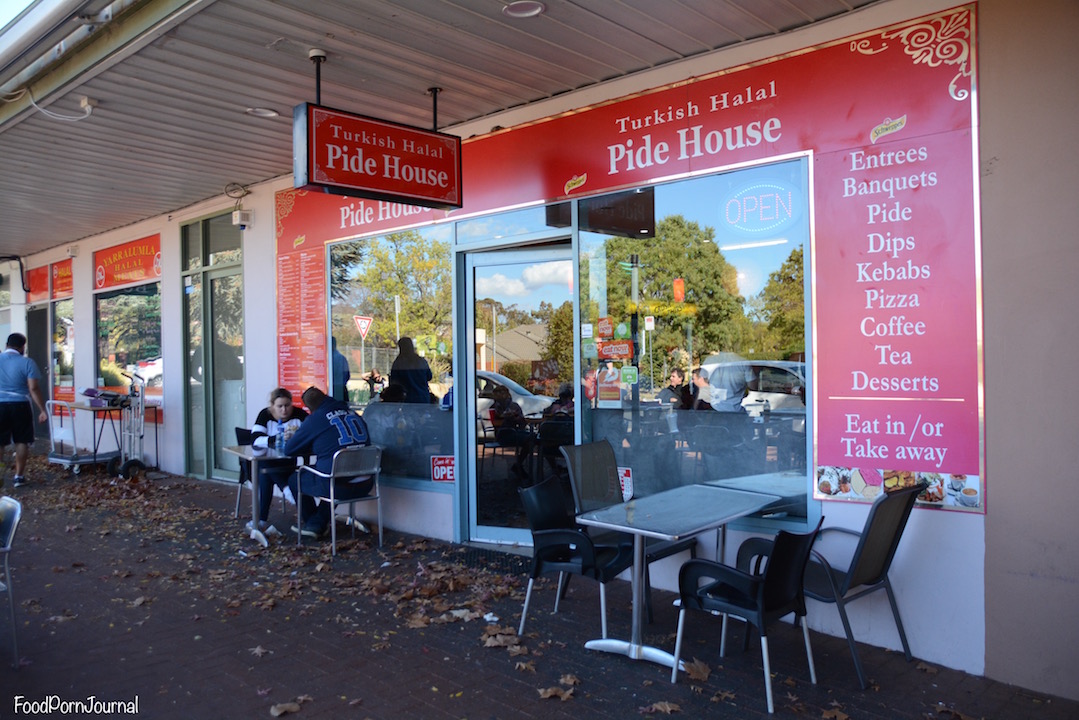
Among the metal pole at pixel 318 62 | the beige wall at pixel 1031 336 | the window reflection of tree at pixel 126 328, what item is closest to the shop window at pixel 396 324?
the metal pole at pixel 318 62

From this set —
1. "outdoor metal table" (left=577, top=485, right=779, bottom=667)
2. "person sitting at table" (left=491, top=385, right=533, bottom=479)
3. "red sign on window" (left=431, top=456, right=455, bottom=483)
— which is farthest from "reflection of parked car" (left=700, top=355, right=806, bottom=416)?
"red sign on window" (left=431, top=456, right=455, bottom=483)

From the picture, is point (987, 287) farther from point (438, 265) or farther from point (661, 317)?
point (438, 265)

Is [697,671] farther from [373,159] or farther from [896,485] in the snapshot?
[373,159]

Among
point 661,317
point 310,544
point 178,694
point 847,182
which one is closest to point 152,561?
point 310,544

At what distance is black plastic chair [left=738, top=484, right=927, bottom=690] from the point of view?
3.85m

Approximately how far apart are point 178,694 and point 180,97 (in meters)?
4.47

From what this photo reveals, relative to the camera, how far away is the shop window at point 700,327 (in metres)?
4.98

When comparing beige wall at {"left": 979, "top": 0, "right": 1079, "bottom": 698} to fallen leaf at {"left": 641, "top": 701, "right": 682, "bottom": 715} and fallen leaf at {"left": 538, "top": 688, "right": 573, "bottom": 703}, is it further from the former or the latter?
fallen leaf at {"left": 538, "top": 688, "right": 573, "bottom": 703}

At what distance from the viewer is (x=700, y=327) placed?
550 cm

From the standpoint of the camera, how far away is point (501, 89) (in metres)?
6.16

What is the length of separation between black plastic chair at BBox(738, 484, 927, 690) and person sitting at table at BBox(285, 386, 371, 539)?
4.11 metres

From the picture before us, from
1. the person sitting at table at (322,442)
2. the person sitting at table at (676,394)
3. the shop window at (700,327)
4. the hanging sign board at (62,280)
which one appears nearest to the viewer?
the shop window at (700,327)

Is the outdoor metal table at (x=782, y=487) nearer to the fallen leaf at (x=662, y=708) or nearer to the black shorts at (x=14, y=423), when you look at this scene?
A: the fallen leaf at (x=662, y=708)

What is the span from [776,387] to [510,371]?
8.31 ft
